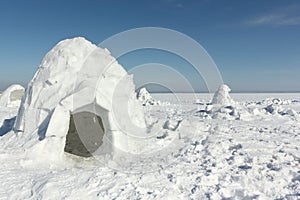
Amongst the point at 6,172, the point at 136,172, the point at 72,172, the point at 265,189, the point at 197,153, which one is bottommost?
the point at 6,172

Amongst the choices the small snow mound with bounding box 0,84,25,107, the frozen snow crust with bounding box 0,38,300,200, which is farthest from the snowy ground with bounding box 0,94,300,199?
the small snow mound with bounding box 0,84,25,107

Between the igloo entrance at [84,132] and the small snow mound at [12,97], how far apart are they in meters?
19.1

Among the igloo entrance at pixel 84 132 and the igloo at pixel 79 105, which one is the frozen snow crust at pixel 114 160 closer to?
the igloo at pixel 79 105

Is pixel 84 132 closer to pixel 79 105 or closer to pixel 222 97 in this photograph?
pixel 79 105

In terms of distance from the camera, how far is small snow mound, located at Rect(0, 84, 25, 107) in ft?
80.7

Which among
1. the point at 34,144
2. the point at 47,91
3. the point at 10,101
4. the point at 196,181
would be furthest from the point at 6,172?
the point at 10,101

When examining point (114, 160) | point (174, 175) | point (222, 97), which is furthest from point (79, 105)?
point (222, 97)

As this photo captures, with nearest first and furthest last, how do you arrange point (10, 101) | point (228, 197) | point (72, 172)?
point (228, 197) < point (72, 172) < point (10, 101)

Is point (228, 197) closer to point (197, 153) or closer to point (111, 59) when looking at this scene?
point (197, 153)

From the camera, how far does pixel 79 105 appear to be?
6.31m

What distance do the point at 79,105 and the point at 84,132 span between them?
78.8 inches

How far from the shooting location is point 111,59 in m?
7.96

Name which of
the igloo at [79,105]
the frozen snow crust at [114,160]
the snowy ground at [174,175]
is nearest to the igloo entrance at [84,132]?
the igloo at [79,105]

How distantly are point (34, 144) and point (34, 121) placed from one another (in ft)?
2.62
